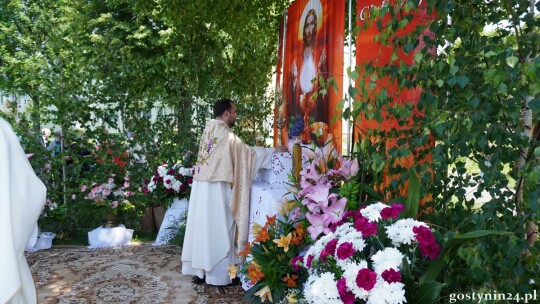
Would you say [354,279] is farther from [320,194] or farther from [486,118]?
[486,118]

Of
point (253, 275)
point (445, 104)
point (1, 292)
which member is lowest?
point (253, 275)

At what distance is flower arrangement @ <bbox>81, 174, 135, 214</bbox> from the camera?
267 inches

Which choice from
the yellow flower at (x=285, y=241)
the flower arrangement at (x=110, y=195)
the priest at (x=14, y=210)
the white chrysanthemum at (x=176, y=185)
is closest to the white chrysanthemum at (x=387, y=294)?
the yellow flower at (x=285, y=241)

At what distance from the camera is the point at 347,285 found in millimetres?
1962

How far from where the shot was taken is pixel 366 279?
6.27 feet

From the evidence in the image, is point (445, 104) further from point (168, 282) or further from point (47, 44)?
point (47, 44)

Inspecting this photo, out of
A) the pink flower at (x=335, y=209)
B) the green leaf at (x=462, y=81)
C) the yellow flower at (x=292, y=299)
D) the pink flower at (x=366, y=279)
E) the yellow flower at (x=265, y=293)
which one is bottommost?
the yellow flower at (x=265, y=293)

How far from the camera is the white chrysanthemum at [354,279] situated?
193cm

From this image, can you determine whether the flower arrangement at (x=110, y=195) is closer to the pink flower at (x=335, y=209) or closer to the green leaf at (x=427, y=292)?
the pink flower at (x=335, y=209)

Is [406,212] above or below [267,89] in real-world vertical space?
below

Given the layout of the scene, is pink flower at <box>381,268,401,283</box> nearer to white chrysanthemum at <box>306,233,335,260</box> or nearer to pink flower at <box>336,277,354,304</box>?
pink flower at <box>336,277,354,304</box>

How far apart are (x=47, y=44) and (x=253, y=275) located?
572cm

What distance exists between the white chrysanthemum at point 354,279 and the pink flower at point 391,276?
0.09 meters

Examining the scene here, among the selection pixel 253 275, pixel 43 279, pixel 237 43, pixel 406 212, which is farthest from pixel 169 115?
pixel 406 212
